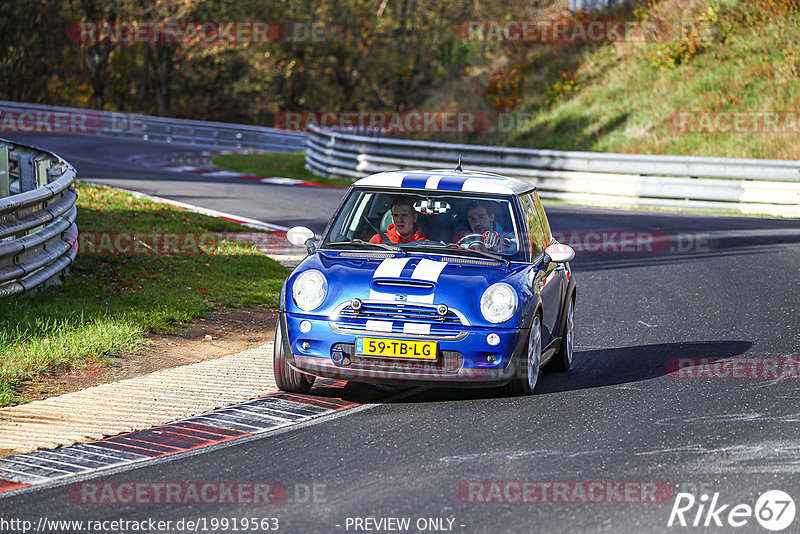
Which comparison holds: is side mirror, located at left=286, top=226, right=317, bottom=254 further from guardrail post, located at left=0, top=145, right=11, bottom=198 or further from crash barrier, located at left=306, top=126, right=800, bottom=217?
crash barrier, located at left=306, top=126, right=800, bottom=217

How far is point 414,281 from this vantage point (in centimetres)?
715

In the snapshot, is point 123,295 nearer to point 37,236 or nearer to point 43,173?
point 37,236

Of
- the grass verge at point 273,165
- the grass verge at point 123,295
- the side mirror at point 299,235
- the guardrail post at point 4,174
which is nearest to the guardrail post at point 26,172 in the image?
the guardrail post at point 4,174

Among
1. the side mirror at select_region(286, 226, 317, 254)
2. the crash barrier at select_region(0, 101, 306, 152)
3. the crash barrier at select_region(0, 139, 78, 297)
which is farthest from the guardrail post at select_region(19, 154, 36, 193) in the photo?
the crash barrier at select_region(0, 101, 306, 152)

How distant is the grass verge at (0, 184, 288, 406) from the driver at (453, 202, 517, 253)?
116 inches

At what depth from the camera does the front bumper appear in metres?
7.04

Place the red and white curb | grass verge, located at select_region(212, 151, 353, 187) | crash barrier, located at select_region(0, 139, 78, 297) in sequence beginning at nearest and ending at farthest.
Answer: the red and white curb < crash barrier, located at select_region(0, 139, 78, 297) < grass verge, located at select_region(212, 151, 353, 187)

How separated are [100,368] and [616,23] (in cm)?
2961

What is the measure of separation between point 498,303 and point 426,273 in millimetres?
533

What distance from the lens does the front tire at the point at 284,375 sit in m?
7.38

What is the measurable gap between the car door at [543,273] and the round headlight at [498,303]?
40 cm

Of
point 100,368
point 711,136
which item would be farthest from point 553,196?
point 100,368

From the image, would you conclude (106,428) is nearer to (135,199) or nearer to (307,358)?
(307,358)

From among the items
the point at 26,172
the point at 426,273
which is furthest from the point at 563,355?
the point at 26,172
